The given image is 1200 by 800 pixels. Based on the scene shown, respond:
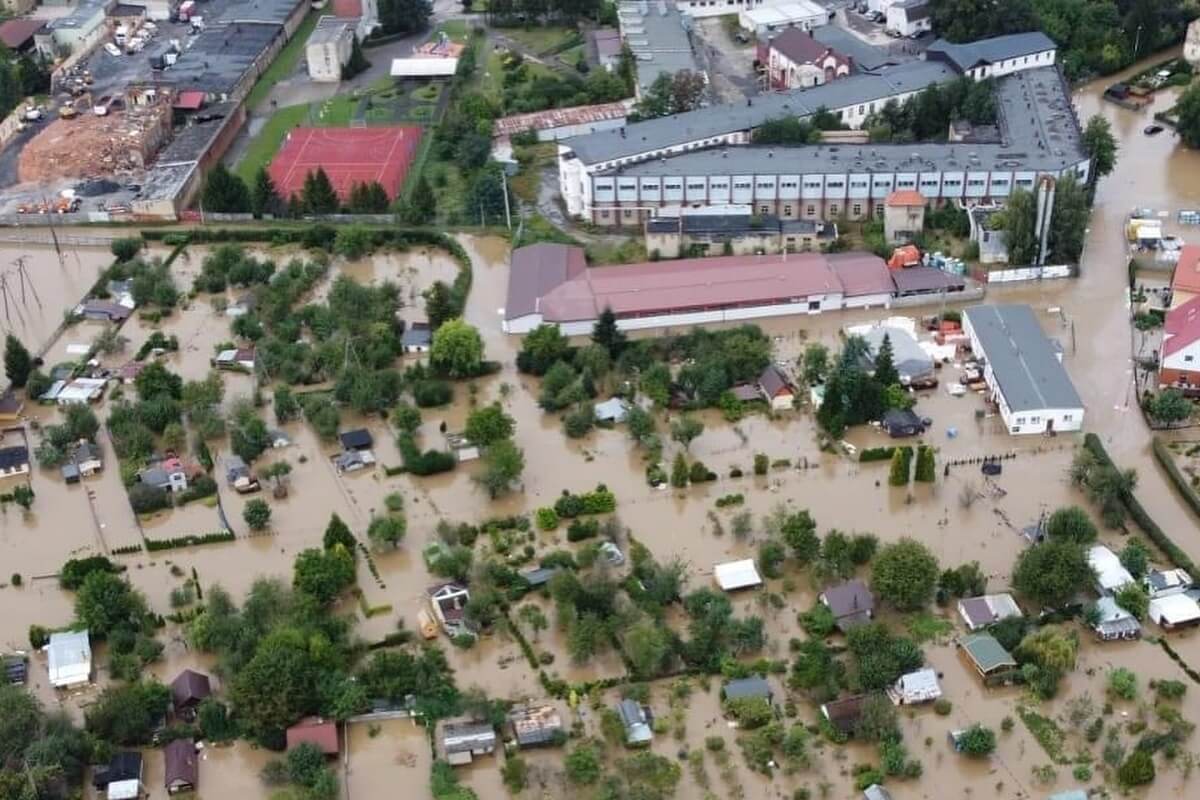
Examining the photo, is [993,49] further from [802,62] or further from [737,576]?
[737,576]

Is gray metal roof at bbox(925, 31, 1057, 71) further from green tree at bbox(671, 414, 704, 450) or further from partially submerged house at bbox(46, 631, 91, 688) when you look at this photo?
partially submerged house at bbox(46, 631, 91, 688)

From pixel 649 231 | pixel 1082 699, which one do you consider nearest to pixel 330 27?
pixel 649 231

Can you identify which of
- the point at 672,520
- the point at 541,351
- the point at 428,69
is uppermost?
the point at 541,351

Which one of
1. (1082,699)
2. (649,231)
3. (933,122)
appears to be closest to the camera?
(1082,699)

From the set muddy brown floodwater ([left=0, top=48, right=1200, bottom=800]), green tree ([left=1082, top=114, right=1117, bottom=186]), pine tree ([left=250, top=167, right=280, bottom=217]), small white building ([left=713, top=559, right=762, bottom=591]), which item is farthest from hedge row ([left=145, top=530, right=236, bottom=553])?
green tree ([left=1082, top=114, right=1117, bottom=186])

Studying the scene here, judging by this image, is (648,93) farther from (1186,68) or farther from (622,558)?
(622,558)

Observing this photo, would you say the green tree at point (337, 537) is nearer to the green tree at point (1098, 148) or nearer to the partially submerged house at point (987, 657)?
the partially submerged house at point (987, 657)

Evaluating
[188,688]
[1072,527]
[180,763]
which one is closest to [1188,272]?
[1072,527]
